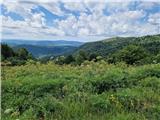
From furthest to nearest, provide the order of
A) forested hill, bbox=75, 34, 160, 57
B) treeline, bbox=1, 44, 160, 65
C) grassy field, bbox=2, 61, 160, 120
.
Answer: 1. forested hill, bbox=75, 34, 160, 57
2. treeline, bbox=1, 44, 160, 65
3. grassy field, bbox=2, 61, 160, 120

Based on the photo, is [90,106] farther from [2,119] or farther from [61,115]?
[2,119]

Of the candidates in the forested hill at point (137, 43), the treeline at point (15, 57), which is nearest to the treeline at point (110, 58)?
the treeline at point (15, 57)

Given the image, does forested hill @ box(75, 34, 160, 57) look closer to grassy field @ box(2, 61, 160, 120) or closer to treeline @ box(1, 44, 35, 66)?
treeline @ box(1, 44, 35, 66)

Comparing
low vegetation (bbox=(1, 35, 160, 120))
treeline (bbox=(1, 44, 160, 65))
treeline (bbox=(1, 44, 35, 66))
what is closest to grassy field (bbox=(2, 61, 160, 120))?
low vegetation (bbox=(1, 35, 160, 120))

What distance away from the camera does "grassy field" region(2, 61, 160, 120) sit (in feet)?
17.4

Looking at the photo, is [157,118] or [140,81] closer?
[157,118]

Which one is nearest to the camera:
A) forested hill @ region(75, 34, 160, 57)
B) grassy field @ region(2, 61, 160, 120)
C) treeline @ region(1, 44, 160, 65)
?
grassy field @ region(2, 61, 160, 120)

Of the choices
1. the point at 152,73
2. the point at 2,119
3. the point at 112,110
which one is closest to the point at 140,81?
the point at 152,73

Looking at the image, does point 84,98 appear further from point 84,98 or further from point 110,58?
point 110,58

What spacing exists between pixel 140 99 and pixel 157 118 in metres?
0.84

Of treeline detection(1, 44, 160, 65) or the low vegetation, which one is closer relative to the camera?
the low vegetation

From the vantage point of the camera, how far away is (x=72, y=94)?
6.13 meters

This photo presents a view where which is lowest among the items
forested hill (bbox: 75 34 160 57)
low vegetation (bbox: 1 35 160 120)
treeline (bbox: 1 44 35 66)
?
forested hill (bbox: 75 34 160 57)

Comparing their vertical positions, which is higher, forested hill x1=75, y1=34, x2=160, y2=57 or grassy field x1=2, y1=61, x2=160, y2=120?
grassy field x1=2, y1=61, x2=160, y2=120
